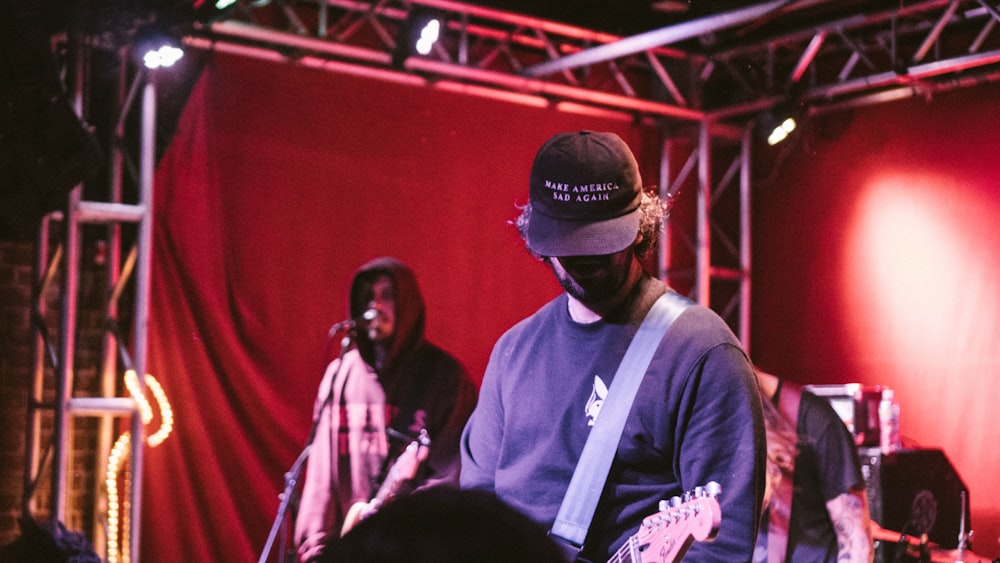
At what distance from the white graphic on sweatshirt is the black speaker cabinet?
A: 4.59 metres

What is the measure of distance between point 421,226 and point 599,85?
2.22 meters

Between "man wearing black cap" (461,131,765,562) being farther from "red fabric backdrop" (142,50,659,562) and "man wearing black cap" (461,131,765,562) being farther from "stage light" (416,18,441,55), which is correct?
"red fabric backdrop" (142,50,659,562)

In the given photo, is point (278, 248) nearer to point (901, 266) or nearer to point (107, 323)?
point (107, 323)

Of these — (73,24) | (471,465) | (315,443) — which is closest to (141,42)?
(73,24)

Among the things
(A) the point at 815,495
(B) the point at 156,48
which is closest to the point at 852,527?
(A) the point at 815,495

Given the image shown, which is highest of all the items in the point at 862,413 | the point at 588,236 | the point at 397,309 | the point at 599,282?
the point at 588,236

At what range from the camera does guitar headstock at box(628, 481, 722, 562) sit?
2.22 meters

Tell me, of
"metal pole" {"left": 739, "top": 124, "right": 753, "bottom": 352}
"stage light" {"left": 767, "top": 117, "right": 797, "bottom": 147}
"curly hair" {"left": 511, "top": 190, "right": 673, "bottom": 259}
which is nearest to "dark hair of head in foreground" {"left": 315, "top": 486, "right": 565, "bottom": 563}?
"curly hair" {"left": 511, "top": 190, "right": 673, "bottom": 259}

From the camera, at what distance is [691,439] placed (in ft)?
7.65

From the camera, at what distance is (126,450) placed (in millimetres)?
6812

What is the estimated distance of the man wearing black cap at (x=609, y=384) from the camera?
230cm

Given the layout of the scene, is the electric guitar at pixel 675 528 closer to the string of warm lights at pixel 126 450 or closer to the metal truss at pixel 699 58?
the string of warm lights at pixel 126 450

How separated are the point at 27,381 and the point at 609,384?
217 inches

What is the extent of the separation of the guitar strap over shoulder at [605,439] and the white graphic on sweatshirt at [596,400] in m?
0.03
